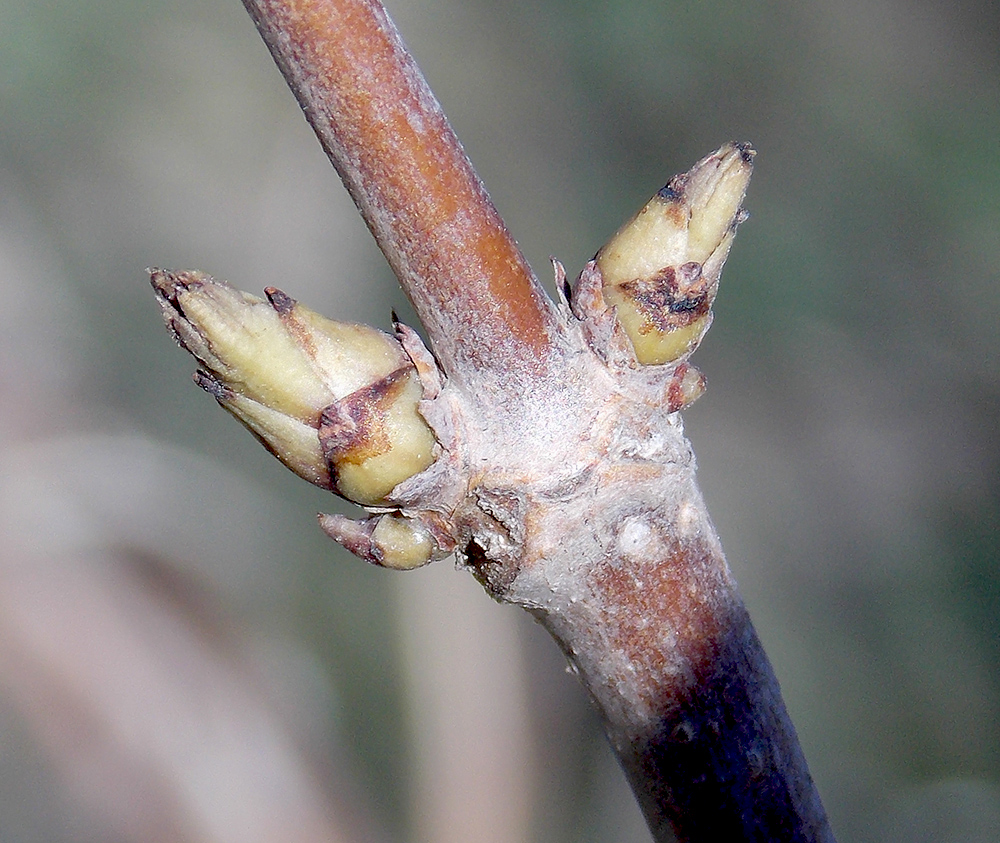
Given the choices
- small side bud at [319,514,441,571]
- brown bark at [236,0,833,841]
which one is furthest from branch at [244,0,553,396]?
small side bud at [319,514,441,571]

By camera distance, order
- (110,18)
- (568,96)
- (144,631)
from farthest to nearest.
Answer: (568,96), (110,18), (144,631)

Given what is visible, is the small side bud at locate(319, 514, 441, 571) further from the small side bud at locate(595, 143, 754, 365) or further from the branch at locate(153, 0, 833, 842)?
the small side bud at locate(595, 143, 754, 365)

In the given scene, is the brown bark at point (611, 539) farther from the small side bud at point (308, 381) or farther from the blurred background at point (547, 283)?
the blurred background at point (547, 283)

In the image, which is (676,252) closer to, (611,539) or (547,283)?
(611,539)

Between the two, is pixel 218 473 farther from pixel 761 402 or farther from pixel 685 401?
pixel 685 401

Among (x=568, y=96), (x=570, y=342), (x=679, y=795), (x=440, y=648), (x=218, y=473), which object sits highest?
(x=568, y=96)

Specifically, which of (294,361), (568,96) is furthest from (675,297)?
(568,96)

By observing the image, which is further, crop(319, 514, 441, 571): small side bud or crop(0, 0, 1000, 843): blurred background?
crop(0, 0, 1000, 843): blurred background
